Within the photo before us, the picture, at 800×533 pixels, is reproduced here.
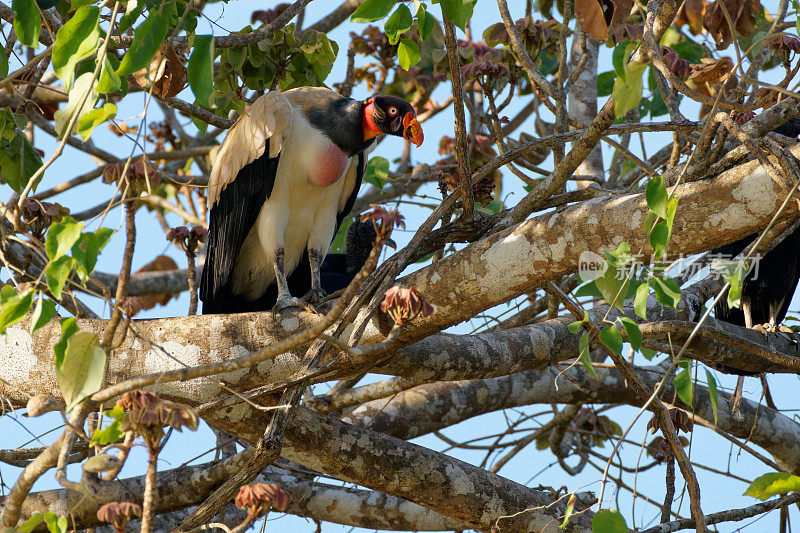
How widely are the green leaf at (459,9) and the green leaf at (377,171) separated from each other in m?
2.09

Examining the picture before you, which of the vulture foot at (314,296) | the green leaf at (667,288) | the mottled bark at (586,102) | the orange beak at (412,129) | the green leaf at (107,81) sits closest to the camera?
the green leaf at (107,81)

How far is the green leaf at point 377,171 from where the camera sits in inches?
169

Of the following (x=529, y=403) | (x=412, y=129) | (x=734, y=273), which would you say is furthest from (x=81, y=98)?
(x=529, y=403)

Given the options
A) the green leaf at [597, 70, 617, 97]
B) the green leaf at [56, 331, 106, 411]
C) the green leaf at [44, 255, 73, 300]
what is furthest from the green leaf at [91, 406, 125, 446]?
the green leaf at [597, 70, 617, 97]

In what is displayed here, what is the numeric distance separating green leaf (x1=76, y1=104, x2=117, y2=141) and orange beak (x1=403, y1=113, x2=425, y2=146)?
195 centimetres

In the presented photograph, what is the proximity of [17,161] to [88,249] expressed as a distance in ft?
5.01

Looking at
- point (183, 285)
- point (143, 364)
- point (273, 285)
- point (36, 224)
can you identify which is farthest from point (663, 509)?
point (183, 285)

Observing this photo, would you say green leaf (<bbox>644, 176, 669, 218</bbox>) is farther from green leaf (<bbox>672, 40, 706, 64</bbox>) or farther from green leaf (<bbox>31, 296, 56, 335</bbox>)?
green leaf (<bbox>672, 40, 706, 64</bbox>)

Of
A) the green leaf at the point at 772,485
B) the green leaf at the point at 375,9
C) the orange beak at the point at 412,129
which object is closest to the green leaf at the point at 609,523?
the green leaf at the point at 772,485

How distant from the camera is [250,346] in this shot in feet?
9.36

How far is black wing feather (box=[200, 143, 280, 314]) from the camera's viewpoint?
371 cm

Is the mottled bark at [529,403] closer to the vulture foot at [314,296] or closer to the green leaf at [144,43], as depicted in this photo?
the vulture foot at [314,296]

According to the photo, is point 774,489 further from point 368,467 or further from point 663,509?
point 368,467

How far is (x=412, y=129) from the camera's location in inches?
149
